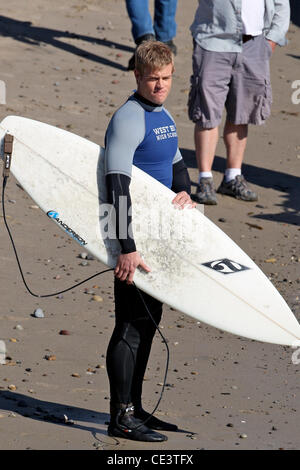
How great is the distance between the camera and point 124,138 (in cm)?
418

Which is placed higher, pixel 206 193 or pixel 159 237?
pixel 159 237

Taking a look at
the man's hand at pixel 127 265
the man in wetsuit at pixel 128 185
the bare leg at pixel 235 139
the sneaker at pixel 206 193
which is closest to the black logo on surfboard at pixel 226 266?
the man in wetsuit at pixel 128 185

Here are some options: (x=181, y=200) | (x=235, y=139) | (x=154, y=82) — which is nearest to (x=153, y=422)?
(x=181, y=200)

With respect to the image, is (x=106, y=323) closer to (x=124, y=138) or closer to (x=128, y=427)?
(x=128, y=427)

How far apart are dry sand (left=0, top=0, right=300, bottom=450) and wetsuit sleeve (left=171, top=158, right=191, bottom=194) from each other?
1064 millimetres

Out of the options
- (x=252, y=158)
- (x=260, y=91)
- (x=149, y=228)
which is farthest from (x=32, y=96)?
(x=149, y=228)

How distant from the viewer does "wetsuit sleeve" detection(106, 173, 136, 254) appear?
4215 millimetres

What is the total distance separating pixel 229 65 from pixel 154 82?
3.43 m

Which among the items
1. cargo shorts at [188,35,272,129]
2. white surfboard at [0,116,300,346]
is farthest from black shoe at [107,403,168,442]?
cargo shorts at [188,35,272,129]

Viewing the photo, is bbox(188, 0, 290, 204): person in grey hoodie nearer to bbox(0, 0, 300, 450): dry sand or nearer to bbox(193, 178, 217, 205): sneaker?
bbox(193, 178, 217, 205): sneaker

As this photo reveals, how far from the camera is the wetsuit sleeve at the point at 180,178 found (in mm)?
4637

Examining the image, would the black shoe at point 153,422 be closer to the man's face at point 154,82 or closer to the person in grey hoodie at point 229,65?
the man's face at point 154,82

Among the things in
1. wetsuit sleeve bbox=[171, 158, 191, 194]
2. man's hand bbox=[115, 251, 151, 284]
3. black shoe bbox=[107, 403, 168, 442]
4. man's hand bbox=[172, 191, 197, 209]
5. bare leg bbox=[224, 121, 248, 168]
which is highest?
wetsuit sleeve bbox=[171, 158, 191, 194]
